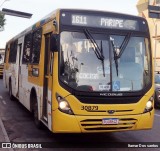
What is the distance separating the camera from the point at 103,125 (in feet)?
24.2

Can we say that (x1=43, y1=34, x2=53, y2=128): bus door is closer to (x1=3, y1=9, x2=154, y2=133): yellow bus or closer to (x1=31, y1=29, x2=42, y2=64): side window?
(x1=3, y1=9, x2=154, y2=133): yellow bus

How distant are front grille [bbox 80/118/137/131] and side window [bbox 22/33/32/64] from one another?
428 centimetres

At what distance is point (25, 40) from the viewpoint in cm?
1212

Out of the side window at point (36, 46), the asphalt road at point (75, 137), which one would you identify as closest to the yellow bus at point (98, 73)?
the asphalt road at point (75, 137)

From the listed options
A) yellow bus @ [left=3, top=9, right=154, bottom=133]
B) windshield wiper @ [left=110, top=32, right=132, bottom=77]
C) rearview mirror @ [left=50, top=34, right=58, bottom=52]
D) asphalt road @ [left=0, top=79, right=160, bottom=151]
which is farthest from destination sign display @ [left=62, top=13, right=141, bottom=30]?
asphalt road @ [left=0, top=79, right=160, bottom=151]

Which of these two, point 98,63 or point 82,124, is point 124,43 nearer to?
point 98,63

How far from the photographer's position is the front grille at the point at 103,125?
24.0 feet

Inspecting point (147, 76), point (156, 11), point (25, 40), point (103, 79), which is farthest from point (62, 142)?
point (156, 11)

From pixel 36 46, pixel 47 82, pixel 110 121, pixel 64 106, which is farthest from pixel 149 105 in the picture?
pixel 36 46

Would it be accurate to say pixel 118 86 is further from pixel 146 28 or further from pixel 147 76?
pixel 146 28

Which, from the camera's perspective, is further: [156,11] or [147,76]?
[156,11]

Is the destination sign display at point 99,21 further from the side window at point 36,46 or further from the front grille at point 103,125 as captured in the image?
the front grille at point 103,125

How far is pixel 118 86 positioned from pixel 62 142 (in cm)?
195

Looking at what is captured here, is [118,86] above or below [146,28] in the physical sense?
below
